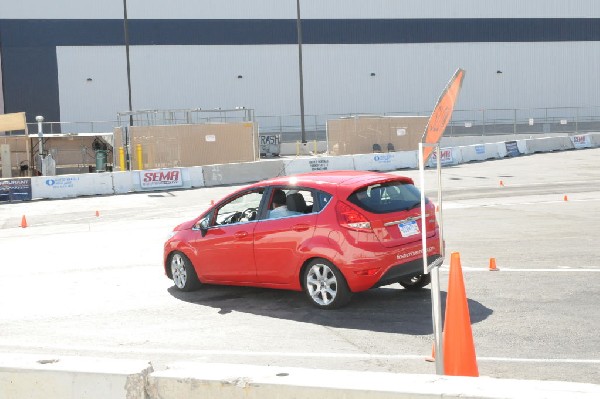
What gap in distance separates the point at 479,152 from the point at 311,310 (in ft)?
96.0

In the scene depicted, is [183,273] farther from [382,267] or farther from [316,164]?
[316,164]

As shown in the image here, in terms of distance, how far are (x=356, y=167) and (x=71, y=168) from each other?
15.0 meters

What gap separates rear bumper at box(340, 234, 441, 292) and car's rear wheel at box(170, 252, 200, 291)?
265 cm

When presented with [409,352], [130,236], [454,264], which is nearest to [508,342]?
[409,352]

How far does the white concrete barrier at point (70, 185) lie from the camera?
2808cm

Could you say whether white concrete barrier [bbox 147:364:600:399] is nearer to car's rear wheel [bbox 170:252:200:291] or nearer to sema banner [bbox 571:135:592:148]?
car's rear wheel [bbox 170:252:200:291]

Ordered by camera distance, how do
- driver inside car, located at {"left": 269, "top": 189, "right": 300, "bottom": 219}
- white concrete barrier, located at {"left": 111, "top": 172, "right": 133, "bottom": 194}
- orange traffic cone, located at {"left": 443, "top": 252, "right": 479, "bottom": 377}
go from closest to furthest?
orange traffic cone, located at {"left": 443, "top": 252, "right": 479, "bottom": 377} < driver inside car, located at {"left": 269, "top": 189, "right": 300, "bottom": 219} < white concrete barrier, located at {"left": 111, "top": 172, "right": 133, "bottom": 194}

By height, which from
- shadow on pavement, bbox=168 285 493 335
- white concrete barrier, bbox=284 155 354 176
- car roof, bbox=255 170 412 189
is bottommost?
shadow on pavement, bbox=168 285 493 335

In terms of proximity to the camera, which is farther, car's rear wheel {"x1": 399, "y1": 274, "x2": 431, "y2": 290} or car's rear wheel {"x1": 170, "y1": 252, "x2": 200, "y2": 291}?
car's rear wheel {"x1": 170, "y1": 252, "x2": 200, "y2": 291}

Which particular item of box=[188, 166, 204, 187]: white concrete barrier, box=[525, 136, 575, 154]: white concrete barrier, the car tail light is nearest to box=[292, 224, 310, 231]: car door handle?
the car tail light

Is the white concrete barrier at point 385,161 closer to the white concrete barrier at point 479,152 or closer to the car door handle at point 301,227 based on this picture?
the white concrete barrier at point 479,152

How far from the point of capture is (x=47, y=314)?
33.4ft

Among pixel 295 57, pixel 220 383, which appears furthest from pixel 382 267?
pixel 295 57

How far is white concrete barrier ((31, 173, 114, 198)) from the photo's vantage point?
1105 inches
